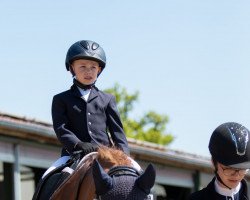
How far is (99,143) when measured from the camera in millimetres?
7031

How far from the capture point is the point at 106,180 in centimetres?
557

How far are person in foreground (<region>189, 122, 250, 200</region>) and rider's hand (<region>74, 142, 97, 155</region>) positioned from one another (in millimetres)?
992

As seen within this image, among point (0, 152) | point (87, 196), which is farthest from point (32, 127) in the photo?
point (87, 196)

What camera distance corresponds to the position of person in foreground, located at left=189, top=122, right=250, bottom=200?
19.7ft

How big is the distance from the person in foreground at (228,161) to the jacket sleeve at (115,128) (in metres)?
1.17

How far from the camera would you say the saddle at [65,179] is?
6.34 m

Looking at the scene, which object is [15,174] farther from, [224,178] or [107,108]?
[224,178]

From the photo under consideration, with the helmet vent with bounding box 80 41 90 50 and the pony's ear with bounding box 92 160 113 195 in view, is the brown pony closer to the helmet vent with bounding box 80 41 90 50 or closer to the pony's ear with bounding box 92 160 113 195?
the pony's ear with bounding box 92 160 113 195

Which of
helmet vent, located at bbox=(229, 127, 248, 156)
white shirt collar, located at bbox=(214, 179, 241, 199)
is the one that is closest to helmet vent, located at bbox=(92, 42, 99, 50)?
helmet vent, located at bbox=(229, 127, 248, 156)

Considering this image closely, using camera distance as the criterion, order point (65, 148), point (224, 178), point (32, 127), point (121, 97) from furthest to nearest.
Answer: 1. point (121, 97)
2. point (32, 127)
3. point (65, 148)
4. point (224, 178)

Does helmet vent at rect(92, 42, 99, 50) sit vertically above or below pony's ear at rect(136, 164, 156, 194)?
above

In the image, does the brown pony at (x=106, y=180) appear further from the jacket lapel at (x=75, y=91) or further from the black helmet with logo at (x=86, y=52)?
the black helmet with logo at (x=86, y=52)

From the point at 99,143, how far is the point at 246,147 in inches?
57.6

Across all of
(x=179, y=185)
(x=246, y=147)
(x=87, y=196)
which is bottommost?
(x=179, y=185)
